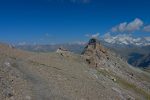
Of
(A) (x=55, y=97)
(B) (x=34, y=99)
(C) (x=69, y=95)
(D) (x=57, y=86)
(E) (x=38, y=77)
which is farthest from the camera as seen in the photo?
(E) (x=38, y=77)

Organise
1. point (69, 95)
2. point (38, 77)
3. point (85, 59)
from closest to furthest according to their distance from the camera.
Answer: point (69, 95), point (38, 77), point (85, 59)

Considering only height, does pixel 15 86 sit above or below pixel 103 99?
above

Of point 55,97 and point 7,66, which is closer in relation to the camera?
point 55,97

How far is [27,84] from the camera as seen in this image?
46906 millimetres

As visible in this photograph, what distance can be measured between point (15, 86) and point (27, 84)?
3300 mm

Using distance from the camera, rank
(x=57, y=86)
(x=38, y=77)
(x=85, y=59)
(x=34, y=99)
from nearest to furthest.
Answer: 1. (x=34, y=99)
2. (x=57, y=86)
3. (x=38, y=77)
4. (x=85, y=59)

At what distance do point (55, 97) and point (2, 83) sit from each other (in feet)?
30.0

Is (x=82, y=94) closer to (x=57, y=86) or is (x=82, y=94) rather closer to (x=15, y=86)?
(x=57, y=86)

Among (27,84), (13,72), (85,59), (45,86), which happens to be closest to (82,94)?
(45,86)

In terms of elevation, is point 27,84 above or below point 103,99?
above

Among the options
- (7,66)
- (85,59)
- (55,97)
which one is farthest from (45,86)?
(85,59)

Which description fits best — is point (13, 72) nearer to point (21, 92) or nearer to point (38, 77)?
point (38, 77)

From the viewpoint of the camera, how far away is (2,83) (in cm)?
4397

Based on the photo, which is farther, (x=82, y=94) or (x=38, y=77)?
(x=38, y=77)
